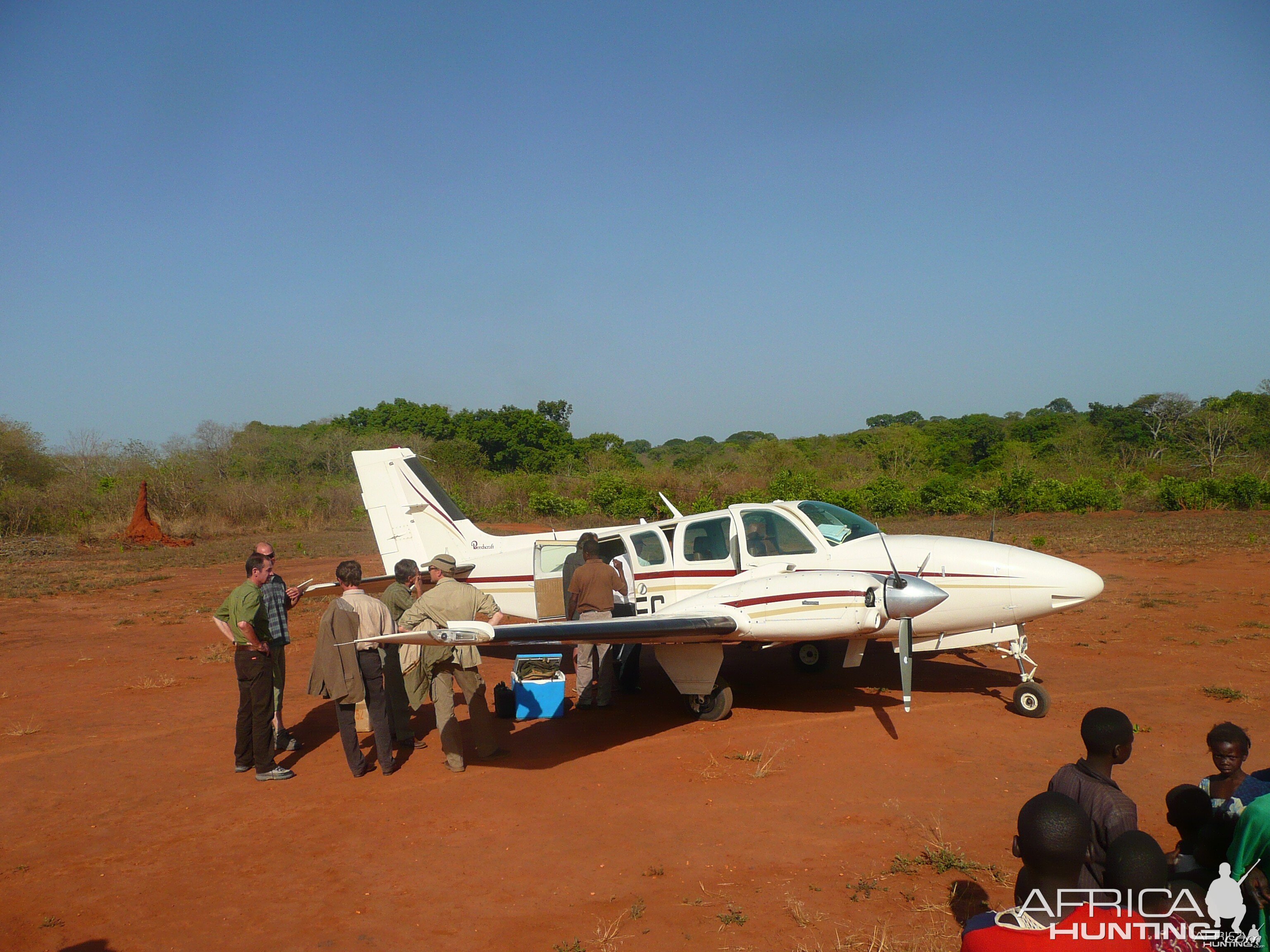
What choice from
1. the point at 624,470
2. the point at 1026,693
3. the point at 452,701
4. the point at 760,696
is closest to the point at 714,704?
the point at 760,696

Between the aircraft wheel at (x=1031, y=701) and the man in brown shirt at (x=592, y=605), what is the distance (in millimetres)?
4447

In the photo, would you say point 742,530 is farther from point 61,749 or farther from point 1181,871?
point 61,749

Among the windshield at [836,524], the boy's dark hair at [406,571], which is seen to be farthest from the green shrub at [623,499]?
the boy's dark hair at [406,571]

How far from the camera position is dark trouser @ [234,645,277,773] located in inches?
266

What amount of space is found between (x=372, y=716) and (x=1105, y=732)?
19.3ft

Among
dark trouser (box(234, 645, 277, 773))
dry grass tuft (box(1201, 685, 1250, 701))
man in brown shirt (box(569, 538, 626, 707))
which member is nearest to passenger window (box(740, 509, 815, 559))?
man in brown shirt (box(569, 538, 626, 707))

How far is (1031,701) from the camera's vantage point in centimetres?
803

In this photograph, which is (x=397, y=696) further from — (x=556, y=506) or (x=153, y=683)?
(x=556, y=506)

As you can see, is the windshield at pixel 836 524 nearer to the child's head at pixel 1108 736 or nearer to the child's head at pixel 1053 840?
the child's head at pixel 1108 736


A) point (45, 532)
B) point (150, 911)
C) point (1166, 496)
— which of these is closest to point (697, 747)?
point (150, 911)

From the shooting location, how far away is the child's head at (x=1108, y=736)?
3.10m

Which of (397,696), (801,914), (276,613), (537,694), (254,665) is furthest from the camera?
(537,694)

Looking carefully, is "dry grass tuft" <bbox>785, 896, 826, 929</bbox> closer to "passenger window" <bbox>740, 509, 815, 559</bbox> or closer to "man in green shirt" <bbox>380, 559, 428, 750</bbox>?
"man in green shirt" <bbox>380, 559, 428, 750</bbox>

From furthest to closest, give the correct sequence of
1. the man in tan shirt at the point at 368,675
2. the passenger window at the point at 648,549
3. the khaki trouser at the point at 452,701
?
the passenger window at the point at 648,549 < the khaki trouser at the point at 452,701 < the man in tan shirt at the point at 368,675
